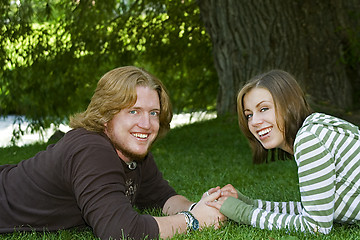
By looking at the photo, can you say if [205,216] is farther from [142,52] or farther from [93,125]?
[142,52]

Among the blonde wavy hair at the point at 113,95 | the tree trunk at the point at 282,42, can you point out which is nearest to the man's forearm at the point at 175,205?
the blonde wavy hair at the point at 113,95

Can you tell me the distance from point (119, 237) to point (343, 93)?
7.78 metres

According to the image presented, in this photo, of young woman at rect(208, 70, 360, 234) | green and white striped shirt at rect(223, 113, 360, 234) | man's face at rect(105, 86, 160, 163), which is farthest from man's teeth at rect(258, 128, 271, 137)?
man's face at rect(105, 86, 160, 163)

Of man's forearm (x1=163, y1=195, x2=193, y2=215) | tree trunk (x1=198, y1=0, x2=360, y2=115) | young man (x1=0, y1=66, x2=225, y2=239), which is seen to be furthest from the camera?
tree trunk (x1=198, y1=0, x2=360, y2=115)

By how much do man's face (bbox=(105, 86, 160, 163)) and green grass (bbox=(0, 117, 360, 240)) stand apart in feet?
2.04

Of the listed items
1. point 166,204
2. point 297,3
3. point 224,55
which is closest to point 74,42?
point 224,55

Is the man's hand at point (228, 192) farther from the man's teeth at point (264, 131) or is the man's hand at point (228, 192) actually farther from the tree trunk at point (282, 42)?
the tree trunk at point (282, 42)

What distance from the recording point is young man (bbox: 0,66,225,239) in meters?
2.91

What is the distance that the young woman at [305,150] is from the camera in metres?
3.00

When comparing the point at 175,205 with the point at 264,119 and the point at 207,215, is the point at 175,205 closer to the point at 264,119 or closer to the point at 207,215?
the point at 207,215

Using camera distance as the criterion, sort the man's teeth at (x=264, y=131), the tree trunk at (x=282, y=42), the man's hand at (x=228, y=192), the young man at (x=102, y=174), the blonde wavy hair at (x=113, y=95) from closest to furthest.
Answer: the young man at (x=102, y=174), the blonde wavy hair at (x=113, y=95), the man's teeth at (x=264, y=131), the man's hand at (x=228, y=192), the tree trunk at (x=282, y=42)

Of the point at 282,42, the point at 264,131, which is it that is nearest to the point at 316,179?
the point at 264,131

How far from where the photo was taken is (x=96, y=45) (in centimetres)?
1042

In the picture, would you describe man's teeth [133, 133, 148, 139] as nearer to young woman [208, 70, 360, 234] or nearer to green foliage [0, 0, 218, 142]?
young woman [208, 70, 360, 234]
